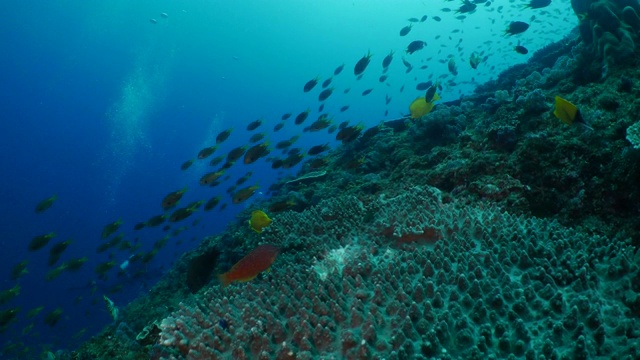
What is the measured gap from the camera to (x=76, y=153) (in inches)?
3888

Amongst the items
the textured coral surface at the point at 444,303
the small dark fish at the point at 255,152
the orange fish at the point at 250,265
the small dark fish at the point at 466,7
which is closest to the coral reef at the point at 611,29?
the small dark fish at the point at 466,7

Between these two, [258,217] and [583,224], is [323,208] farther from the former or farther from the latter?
[583,224]

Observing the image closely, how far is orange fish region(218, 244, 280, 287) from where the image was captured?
3.69m

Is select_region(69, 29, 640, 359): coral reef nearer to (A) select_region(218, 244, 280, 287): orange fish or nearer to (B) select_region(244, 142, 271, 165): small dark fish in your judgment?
(A) select_region(218, 244, 280, 287): orange fish

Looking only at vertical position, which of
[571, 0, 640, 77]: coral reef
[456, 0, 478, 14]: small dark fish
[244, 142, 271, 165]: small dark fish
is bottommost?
[571, 0, 640, 77]: coral reef

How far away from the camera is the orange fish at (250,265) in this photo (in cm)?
369

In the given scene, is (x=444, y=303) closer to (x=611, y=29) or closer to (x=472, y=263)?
(x=472, y=263)

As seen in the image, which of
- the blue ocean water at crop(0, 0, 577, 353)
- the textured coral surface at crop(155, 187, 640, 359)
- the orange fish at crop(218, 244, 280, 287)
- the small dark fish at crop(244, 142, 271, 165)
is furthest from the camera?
the blue ocean water at crop(0, 0, 577, 353)

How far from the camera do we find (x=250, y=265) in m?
3.71

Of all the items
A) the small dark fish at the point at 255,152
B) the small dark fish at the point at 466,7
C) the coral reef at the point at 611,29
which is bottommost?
the coral reef at the point at 611,29

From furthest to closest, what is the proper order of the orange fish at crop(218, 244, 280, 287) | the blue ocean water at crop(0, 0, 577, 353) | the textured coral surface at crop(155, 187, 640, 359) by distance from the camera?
the blue ocean water at crop(0, 0, 577, 353) → the orange fish at crop(218, 244, 280, 287) → the textured coral surface at crop(155, 187, 640, 359)

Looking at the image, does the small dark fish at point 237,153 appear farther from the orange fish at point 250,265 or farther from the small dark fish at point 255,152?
the orange fish at point 250,265

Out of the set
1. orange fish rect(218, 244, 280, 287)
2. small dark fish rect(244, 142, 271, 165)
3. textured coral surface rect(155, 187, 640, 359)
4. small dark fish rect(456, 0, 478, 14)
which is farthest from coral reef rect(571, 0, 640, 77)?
orange fish rect(218, 244, 280, 287)

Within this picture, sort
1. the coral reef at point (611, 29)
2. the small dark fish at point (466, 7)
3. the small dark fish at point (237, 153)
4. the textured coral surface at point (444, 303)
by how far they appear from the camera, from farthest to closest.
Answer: the small dark fish at point (466, 7), the small dark fish at point (237, 153), the coral reef at point (611, 29), the textured coral surface at point (444, 303)
